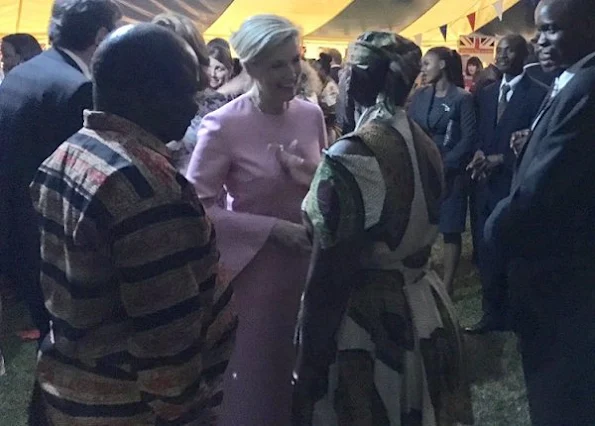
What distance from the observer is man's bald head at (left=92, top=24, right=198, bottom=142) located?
1.38 m

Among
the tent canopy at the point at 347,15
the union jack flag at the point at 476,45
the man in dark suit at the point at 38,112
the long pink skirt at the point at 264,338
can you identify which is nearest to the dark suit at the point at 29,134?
the man in dark suit at the point at 38,112

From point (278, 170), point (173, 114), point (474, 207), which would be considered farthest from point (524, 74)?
point (173, 114)

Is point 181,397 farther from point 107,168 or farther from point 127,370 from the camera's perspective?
point 107,168

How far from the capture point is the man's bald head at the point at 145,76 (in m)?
1.38

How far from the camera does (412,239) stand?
73.3 inches

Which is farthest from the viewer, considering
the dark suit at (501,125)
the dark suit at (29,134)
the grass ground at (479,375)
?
the dark suit at (501,125)

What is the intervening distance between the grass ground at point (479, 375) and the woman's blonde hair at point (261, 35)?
1813 mm

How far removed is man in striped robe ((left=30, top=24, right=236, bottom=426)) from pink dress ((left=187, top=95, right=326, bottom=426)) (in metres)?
0.74

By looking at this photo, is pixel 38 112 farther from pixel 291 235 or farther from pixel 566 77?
pixel 566 77

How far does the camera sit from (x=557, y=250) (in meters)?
1.93

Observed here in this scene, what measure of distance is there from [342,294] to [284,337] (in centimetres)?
52

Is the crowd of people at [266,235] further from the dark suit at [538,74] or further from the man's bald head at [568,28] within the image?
the dark suit at [538,74]

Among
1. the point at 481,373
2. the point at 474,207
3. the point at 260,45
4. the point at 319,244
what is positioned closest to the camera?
the point at 319,244

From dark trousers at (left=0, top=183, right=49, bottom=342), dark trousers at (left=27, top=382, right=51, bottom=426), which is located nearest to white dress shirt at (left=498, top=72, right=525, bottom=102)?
dark trousers at (left=0, top=183, right=49, bottom=342)
